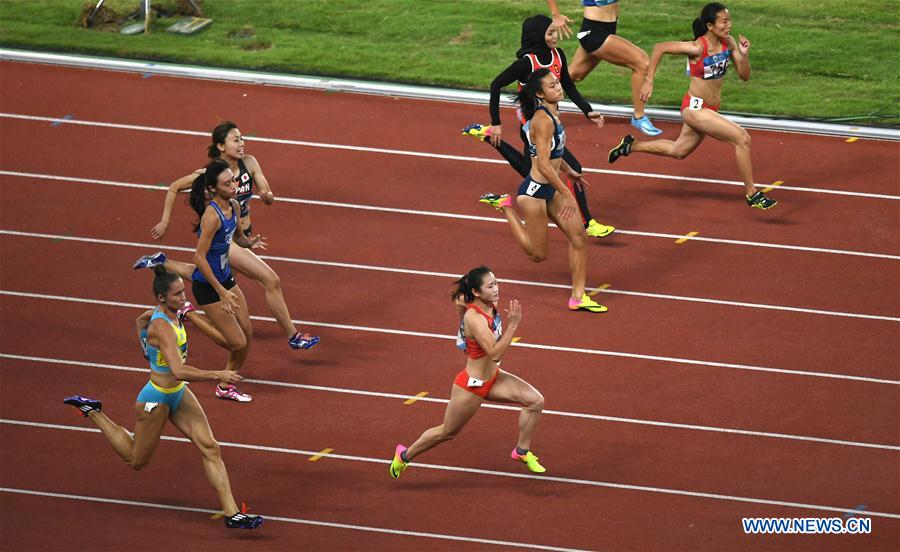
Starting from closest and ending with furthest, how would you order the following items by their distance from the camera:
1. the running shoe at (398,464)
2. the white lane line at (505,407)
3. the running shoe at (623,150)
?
the running shoe at (398,464) → the white lane line at (505,407) → the running shoe at (623,150)

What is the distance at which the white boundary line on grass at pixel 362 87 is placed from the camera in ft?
54.7

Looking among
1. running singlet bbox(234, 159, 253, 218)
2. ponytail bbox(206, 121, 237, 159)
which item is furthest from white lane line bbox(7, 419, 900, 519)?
ponytail bbox(206, 121, 237, 159)

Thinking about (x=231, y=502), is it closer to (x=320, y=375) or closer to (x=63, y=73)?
(x=320, y=375)

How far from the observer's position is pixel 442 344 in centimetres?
1277

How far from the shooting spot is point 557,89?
1242 centimetres

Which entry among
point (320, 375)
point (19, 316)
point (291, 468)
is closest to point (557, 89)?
point (320, 375)

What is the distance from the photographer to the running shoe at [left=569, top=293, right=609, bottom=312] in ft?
→ 43.1

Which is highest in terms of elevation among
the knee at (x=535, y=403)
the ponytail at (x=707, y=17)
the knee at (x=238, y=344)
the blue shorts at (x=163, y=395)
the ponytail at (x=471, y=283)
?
the ponytail at (x=707, y=17)

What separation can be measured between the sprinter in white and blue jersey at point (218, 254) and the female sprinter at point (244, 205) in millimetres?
294

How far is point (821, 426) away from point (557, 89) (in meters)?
3.38

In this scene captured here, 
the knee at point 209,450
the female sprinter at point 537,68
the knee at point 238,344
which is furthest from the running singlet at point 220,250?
the female sprinter at point 537,68

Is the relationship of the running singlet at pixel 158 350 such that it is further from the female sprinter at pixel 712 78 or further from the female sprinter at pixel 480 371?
the female sprinter at pixel 712 78

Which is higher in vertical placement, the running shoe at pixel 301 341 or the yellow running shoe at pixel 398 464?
the running shoe at pixel 301 341

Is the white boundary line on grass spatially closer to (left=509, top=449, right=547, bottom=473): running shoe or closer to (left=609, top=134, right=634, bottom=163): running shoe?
(left=609, top=134, right=634, bottom=163): running shoe
